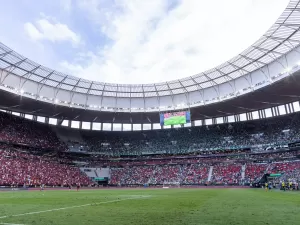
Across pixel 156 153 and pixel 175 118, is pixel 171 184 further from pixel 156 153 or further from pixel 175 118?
pixel 175 118

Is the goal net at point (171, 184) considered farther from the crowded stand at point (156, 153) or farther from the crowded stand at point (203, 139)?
the crowded stand at point (203, 139)

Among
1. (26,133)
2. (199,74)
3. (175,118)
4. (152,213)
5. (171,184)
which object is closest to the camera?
(152,213)

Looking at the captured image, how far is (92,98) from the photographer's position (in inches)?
2265

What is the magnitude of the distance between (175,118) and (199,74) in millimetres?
11284

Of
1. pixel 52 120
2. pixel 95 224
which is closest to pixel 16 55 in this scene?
pixel 52 120

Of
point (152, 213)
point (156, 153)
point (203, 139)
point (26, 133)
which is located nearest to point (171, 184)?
point (156, 153)

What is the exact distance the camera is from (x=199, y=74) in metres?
50.2

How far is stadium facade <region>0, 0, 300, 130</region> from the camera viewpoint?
39.9m

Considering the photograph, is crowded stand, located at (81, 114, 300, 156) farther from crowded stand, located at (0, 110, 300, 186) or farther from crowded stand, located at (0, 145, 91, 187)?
crowded stand, located at (0, 145, 91, 187)

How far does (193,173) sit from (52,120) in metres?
39.8

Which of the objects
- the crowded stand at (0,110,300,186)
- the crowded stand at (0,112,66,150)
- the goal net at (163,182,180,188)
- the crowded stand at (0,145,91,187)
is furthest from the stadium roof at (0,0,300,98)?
the goal net at (163,182,180,188)

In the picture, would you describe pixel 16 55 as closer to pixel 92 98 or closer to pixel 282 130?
pixel 92 98

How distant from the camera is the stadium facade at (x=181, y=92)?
39938 millimetres

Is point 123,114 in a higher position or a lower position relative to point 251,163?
higher
